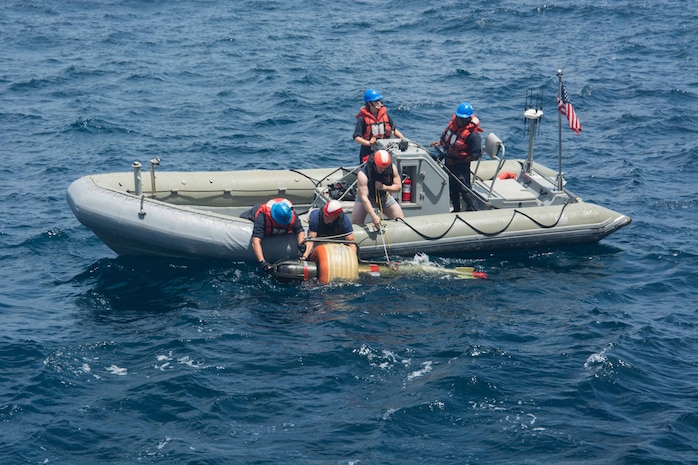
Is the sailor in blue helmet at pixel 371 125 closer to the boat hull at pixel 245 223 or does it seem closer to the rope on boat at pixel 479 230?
the boat hull at pixel 245 223

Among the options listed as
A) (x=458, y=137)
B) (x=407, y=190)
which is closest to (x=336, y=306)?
(x=407, y=190)

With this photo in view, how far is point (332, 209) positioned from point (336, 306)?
1578 millimetres

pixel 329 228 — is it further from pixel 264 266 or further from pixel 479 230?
pixel 479 230

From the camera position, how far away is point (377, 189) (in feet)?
48.6

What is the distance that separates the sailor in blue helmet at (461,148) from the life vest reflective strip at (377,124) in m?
0.88

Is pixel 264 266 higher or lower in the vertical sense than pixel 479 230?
lower

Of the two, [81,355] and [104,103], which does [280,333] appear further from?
[104,103]

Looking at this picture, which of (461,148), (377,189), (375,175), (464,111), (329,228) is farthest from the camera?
(461,148)

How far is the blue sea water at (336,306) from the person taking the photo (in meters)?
10.3

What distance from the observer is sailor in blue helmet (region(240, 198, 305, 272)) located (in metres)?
14.0

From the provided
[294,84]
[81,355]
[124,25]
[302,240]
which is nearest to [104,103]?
[294,84]

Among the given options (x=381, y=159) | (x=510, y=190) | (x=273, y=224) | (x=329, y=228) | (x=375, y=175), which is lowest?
(x=329, y=228)

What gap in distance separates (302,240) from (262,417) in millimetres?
4200

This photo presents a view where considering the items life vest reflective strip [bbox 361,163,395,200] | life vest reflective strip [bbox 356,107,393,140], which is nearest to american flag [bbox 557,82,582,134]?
life vest reflective strip [bbox 356,107,393,140]
